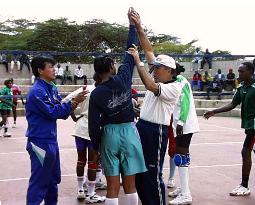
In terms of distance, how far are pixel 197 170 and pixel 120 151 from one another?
391cm

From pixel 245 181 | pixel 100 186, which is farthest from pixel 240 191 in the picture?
pixel 100 186

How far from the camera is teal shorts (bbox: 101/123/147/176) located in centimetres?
434

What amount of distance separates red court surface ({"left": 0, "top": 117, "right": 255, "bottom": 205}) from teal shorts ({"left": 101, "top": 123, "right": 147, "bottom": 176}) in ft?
5.39

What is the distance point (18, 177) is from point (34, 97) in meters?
3.20

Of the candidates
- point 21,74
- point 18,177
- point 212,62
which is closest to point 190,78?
point 212,62

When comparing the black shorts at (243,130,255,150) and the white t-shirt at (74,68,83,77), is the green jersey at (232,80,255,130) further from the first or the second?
the white t-shirt at (74,68,83,77)

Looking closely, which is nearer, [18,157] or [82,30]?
[18,157]

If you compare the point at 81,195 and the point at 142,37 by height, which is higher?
the point at 142,37

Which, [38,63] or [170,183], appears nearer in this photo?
[38,63]

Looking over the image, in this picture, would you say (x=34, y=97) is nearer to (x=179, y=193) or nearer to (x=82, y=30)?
(x=179, y=193)

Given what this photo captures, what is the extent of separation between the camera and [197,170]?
8.00 m

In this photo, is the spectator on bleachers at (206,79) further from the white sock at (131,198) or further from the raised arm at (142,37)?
the white sock at (131,198)

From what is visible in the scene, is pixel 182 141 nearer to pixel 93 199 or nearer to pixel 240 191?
pixel 240 191

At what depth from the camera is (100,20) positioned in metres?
40.9
